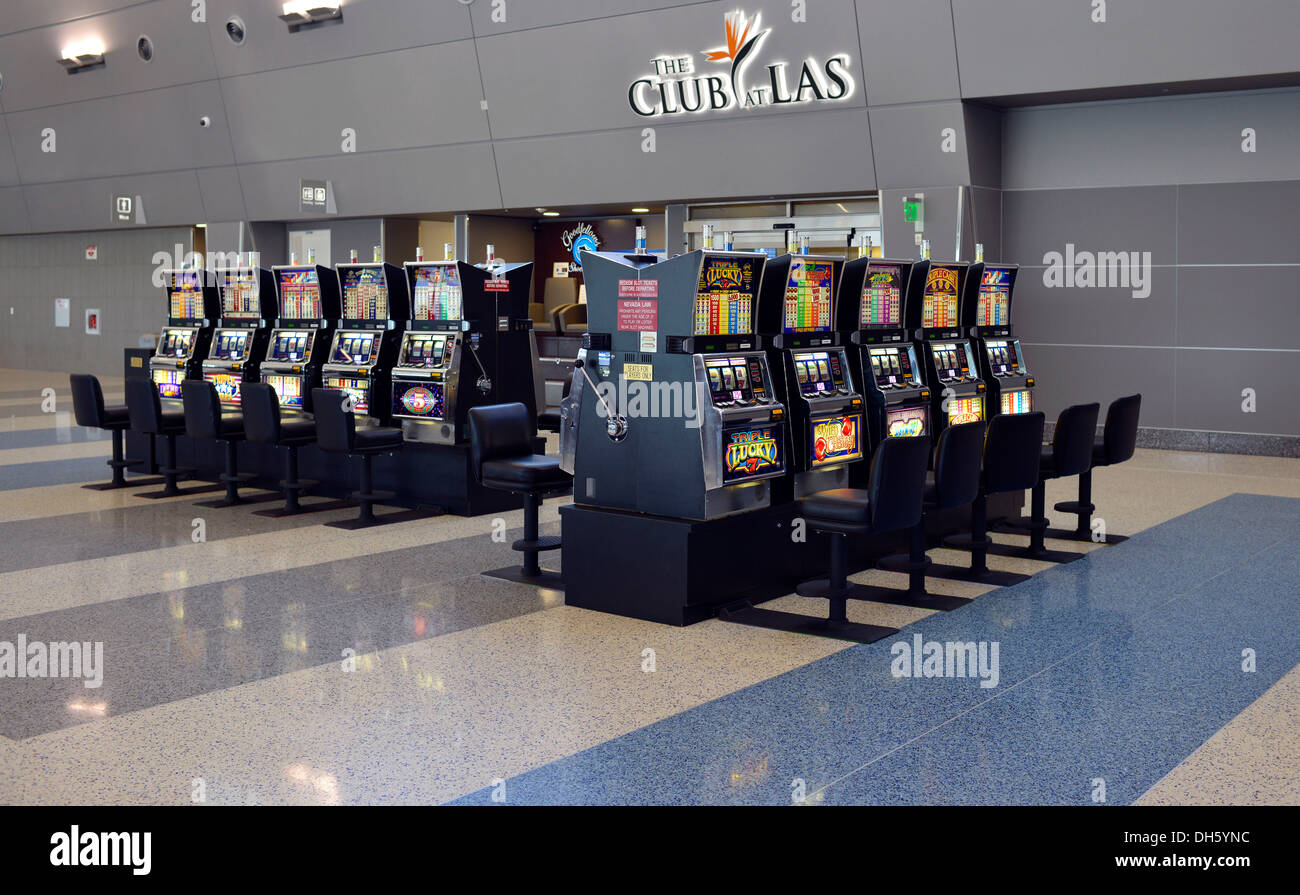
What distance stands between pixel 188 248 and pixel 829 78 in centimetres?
1195

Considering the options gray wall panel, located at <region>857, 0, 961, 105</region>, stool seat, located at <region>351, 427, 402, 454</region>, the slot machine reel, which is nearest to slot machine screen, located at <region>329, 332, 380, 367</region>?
stool seat, located at <region>351, 427, 402, 454</region>

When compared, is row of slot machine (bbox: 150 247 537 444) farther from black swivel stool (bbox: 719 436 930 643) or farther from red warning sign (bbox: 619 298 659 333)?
black swivel stool (bbox: 719 436 930 643)

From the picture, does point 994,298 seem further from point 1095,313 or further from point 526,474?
point 1095,313

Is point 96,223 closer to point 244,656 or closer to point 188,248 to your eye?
point 188,248

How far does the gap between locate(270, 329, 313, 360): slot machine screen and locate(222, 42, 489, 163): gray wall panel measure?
5.92m

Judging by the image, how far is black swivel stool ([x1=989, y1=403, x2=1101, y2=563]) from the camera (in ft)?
24.1

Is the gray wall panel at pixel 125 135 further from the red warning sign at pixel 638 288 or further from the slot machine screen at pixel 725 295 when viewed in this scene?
the slot machine screen at pixel 725 295

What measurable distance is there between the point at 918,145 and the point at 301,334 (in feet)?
20.4

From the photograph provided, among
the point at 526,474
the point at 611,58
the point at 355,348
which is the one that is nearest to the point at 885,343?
the point at 526,474

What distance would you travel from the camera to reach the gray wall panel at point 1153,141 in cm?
1104

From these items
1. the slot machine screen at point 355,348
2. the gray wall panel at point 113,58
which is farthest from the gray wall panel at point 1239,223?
the gray wall panel at point 113,58

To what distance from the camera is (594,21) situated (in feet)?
44.0
